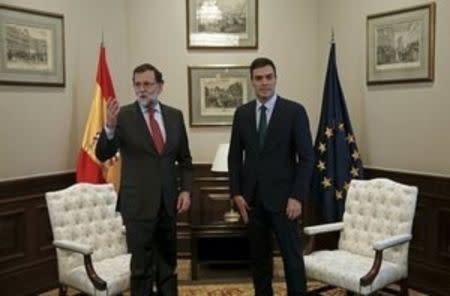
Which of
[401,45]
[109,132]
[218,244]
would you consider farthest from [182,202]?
[401,45]

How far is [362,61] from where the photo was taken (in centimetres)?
473

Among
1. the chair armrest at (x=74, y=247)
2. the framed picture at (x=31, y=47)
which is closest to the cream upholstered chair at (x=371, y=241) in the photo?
the chair armrest at (x=74, y=247)

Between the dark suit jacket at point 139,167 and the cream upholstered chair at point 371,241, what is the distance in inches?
43.0

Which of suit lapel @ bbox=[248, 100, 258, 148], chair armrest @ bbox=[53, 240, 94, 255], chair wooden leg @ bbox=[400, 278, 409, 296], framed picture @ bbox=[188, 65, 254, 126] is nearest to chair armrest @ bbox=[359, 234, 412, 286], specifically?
chair wooden leg @ bbox=[400, 278, 409, 296]

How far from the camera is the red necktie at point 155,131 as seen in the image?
3023 millimetres

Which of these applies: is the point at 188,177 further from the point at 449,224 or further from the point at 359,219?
the point at 449,224

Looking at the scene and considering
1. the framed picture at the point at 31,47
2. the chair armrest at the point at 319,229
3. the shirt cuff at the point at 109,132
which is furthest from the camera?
the framed picture at the point at 31,47

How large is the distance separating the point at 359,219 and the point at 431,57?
4.64 ft

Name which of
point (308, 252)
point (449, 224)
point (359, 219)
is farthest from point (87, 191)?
point (449, 224)

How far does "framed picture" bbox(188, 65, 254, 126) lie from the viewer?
525cm

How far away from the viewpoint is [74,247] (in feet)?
10.3

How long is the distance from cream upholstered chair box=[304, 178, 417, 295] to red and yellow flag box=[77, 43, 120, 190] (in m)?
1.80

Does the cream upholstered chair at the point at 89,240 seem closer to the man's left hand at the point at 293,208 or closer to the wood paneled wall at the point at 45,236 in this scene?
the wood paneled wall at the point at 45,236

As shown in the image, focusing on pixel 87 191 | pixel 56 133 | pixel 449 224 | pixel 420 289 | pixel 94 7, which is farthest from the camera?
pixel 94 7
